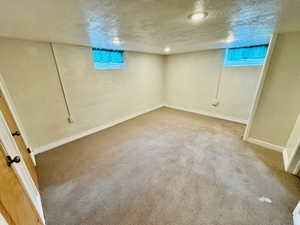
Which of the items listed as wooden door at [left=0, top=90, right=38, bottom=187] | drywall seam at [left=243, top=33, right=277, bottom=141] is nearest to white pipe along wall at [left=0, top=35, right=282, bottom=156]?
wooden door at [left=0, top=90, right=38, bottom=187]

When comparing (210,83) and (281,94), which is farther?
(210,83)

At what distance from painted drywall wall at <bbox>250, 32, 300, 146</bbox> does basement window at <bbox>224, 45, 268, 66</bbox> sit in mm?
1138

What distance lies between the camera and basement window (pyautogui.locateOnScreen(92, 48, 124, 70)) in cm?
297

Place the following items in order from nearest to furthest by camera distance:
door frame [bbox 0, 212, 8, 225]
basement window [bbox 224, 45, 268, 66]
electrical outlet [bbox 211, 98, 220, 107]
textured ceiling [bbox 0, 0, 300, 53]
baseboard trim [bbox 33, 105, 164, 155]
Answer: door frame [bbox 0, 212, 8, 225] < textured ceiling [bbox 0, 0, 300, 53] < baseboard trim [bbox 33, 105, 164, 155] < basement window [bbox 224, 45, 268, 66] < electrical outlet [bbox 211, 98, 220, 107]

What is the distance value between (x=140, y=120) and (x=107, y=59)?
194 cm

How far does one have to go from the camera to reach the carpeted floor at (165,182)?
1.34m

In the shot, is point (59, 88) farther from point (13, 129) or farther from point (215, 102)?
point (215, 102)

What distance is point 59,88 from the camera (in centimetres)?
251

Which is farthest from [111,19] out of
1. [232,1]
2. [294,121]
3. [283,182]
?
[294,121]

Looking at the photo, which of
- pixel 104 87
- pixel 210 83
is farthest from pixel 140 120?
pixel 210 83

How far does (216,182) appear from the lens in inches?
67.6

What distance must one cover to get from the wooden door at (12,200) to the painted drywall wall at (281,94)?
3.39 metres

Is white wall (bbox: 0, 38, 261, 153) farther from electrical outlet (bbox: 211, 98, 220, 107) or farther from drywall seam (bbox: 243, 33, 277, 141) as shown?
drywall seam (bbox: 243, 33, 277, 141)

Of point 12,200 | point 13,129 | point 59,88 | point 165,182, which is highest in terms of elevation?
point 59,88
